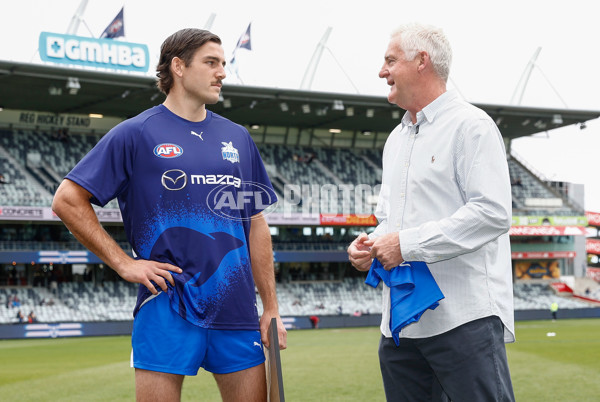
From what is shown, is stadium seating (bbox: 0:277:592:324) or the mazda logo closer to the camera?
the mazda logo

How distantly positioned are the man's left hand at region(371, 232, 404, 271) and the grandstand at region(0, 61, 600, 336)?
32.4 metres

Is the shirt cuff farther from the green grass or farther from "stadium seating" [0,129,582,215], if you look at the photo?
"stadium seating" [0,129,582,215]

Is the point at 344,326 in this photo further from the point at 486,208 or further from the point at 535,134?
the point at 486,208

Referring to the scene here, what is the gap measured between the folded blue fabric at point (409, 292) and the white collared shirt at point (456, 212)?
7 centimetres

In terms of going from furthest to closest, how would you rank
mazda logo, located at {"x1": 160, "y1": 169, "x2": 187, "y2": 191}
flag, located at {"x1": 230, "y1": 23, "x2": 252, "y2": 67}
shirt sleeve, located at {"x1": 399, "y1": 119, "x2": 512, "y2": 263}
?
flag, located at {"x1": 230, "y1": 23, "x2": 252, "y2": 67} → mazda logo, located at {"x1": 160, "y1": 169, "x2": 187, "y2": 191} → shirt sleeve, located at {"x1": 399, "y1": 119, "x2": 512, "y2": 263}

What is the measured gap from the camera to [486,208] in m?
3.01

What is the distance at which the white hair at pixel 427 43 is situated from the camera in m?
3.31

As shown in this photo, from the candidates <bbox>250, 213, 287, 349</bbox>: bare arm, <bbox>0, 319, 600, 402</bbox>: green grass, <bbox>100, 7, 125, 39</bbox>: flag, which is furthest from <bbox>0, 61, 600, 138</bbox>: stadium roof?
<bbox>250, 213, 287, 349</bbox>: bare arm

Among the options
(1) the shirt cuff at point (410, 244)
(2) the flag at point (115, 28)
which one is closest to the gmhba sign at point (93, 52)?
(2) the flag at point (115, 28)

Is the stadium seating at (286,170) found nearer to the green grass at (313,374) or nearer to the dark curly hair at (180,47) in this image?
the green grass at (313,374)

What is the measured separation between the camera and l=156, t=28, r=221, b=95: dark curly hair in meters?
3.51

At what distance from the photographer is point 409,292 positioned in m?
3.21

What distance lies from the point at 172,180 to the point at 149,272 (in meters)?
0.44

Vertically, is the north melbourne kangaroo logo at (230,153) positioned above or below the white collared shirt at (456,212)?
above
